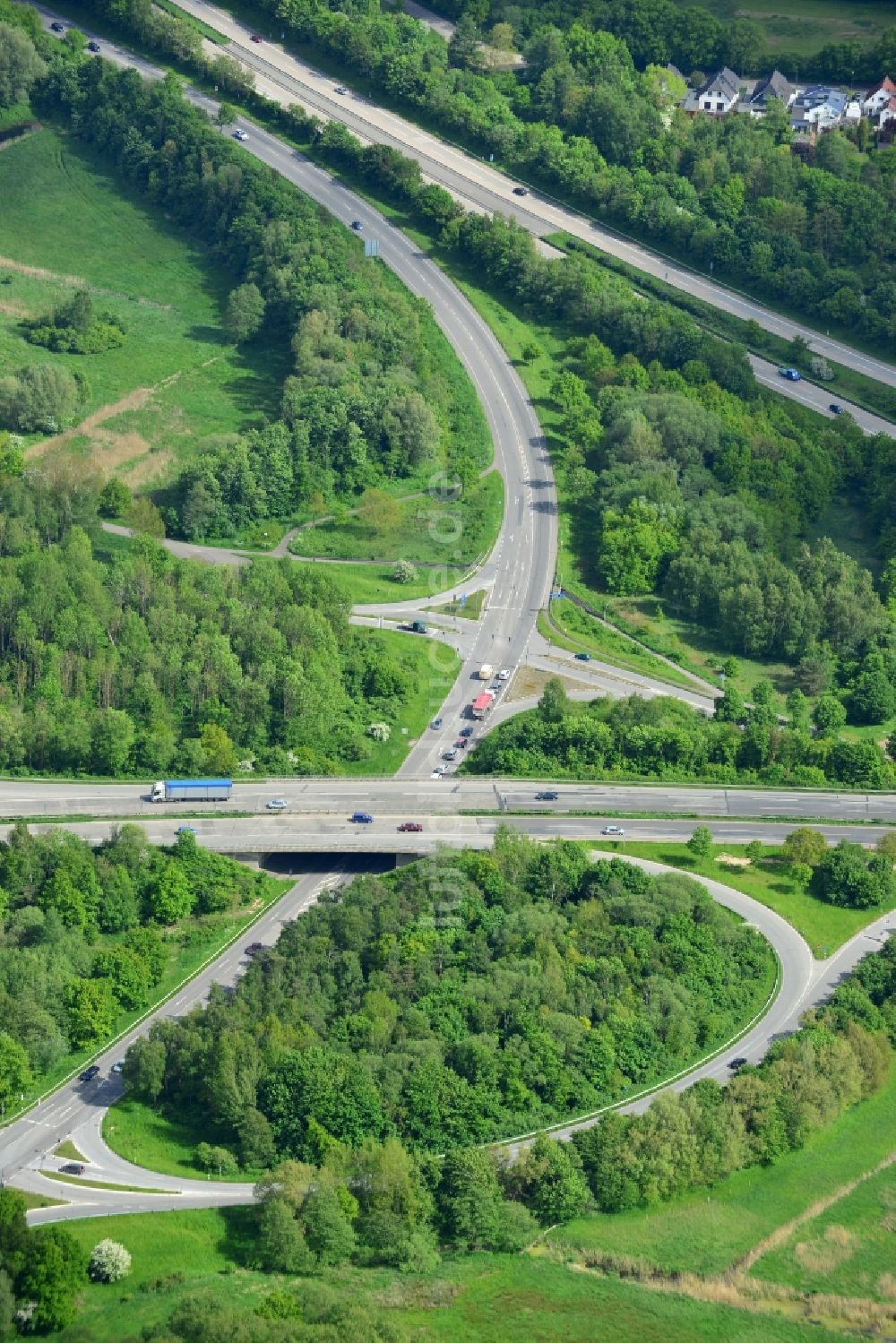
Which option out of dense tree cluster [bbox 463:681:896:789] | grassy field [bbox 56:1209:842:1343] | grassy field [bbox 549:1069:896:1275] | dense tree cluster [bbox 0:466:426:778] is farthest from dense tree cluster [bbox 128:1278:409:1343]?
dense tree cluster [bbox 463:681:896:789]

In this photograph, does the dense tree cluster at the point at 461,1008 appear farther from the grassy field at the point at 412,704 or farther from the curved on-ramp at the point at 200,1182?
the grassy field at the point at 412,704

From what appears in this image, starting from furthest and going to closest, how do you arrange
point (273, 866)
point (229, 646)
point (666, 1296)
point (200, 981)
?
point (229, 646)
point (273, 866)
point (200, 981)
point (666, 1296)

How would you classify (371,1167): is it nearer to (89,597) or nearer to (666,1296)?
(666,1296)

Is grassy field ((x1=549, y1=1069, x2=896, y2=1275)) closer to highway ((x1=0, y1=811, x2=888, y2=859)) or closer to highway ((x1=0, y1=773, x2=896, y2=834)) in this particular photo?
highway ((x1=0, y1=811, x2=888, y2=859))

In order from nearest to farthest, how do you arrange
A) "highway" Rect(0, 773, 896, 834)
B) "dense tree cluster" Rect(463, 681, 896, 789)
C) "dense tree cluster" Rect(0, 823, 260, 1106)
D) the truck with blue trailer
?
"dense tree cluster" Rect(0, 823, 260, 1106) → "highway" Rect(0, 773, 896, 834) → the truck with blue trailer → "dense tree cluster" Rect(463, 681, 896, 789)

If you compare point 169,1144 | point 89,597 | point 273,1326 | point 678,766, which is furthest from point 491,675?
point 273,1326

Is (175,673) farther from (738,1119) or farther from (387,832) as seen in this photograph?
(738,1119)
